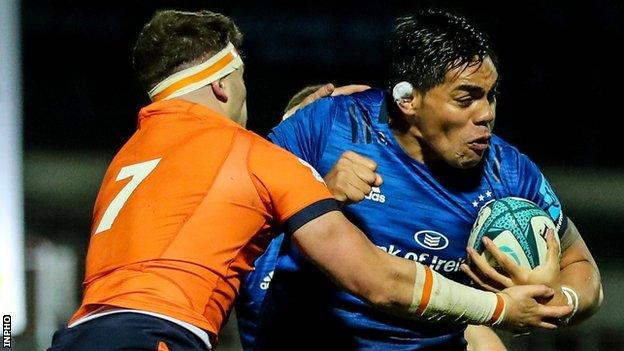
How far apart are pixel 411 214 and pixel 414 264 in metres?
0.74

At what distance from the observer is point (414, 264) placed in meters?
3.31

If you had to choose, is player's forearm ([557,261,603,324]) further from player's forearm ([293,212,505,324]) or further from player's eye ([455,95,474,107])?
player's eye ([455,95,474,107])

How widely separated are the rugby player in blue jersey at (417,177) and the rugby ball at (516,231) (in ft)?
0.61

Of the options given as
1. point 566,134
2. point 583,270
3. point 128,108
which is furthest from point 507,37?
point 583,270

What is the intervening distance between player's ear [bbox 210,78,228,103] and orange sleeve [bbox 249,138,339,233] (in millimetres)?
396

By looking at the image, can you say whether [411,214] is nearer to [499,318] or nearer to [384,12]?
[499,318]

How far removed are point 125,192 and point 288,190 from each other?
47cm

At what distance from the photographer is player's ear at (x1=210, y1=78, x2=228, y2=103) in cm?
349

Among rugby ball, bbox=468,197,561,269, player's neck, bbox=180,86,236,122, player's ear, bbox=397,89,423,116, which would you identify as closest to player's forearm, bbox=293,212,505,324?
rugby ball, bbox=468,197,561,269

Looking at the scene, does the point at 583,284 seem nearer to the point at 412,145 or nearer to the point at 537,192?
the point at 537,192

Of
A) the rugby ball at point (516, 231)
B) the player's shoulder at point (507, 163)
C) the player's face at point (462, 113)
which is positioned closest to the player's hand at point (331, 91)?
the player's face at point (462, 113)

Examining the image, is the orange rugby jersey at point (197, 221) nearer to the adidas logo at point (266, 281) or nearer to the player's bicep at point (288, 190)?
the player's bicep at point (288, 190)

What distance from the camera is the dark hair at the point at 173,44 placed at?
11.5ft

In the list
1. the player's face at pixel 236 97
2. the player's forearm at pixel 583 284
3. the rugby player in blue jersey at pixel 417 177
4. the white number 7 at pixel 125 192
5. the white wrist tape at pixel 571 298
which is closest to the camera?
the white number 7 at pixel 125 192
